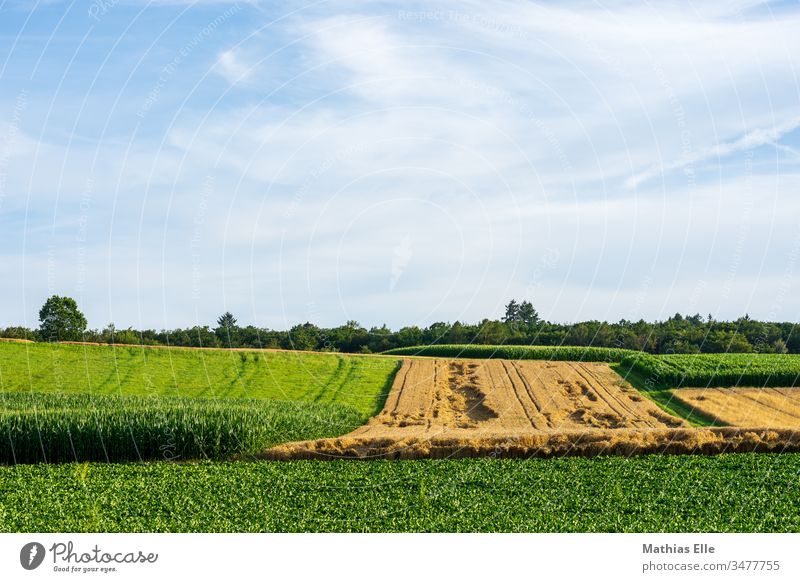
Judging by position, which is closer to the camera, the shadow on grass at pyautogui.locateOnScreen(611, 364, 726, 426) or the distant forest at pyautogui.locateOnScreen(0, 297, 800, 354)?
the shadow on grass at pyautogui.locateOnScreen(611, 364, 726, 426)

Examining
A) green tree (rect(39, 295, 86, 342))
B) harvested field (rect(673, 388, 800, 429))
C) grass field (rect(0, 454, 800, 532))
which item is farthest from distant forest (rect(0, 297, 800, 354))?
grass field (rect(0, 454, 800, 532))

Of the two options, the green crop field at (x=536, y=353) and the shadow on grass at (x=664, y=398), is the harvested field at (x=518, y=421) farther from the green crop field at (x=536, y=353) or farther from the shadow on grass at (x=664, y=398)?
the green crop field at (x=536, y=353)

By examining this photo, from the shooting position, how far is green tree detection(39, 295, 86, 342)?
55844 mm

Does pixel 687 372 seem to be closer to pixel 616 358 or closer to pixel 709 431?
pixel 616 358

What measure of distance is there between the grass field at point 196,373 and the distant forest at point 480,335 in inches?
75.8

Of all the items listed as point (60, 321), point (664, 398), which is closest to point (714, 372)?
point (664, 398)

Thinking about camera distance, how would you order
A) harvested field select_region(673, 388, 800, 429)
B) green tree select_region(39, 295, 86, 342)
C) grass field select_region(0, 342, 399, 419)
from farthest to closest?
green tree select_region(39, 295, 86, 342) → grass field select_region(0, 342, 399, 419) → harvested field select_region(673, 388, 800, 429)

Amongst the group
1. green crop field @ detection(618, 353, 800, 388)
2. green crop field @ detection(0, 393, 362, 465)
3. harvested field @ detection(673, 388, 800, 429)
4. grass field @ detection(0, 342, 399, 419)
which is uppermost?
grass field @ detection(0, 342, 399, 419)

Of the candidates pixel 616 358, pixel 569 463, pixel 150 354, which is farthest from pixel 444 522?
pixel 616 358

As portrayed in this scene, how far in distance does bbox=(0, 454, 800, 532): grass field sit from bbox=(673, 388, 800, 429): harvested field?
10.8 metres

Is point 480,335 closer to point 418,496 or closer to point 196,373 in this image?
point 196,373

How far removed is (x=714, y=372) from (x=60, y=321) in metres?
45.3

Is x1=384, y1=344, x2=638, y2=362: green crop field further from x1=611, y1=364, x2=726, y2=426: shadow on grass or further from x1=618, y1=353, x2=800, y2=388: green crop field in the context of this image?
x1=618, y1=353, x2=800, y2=388: green crop field

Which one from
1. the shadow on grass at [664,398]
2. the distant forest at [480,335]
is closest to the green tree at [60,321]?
the distant forest at [480,335]
